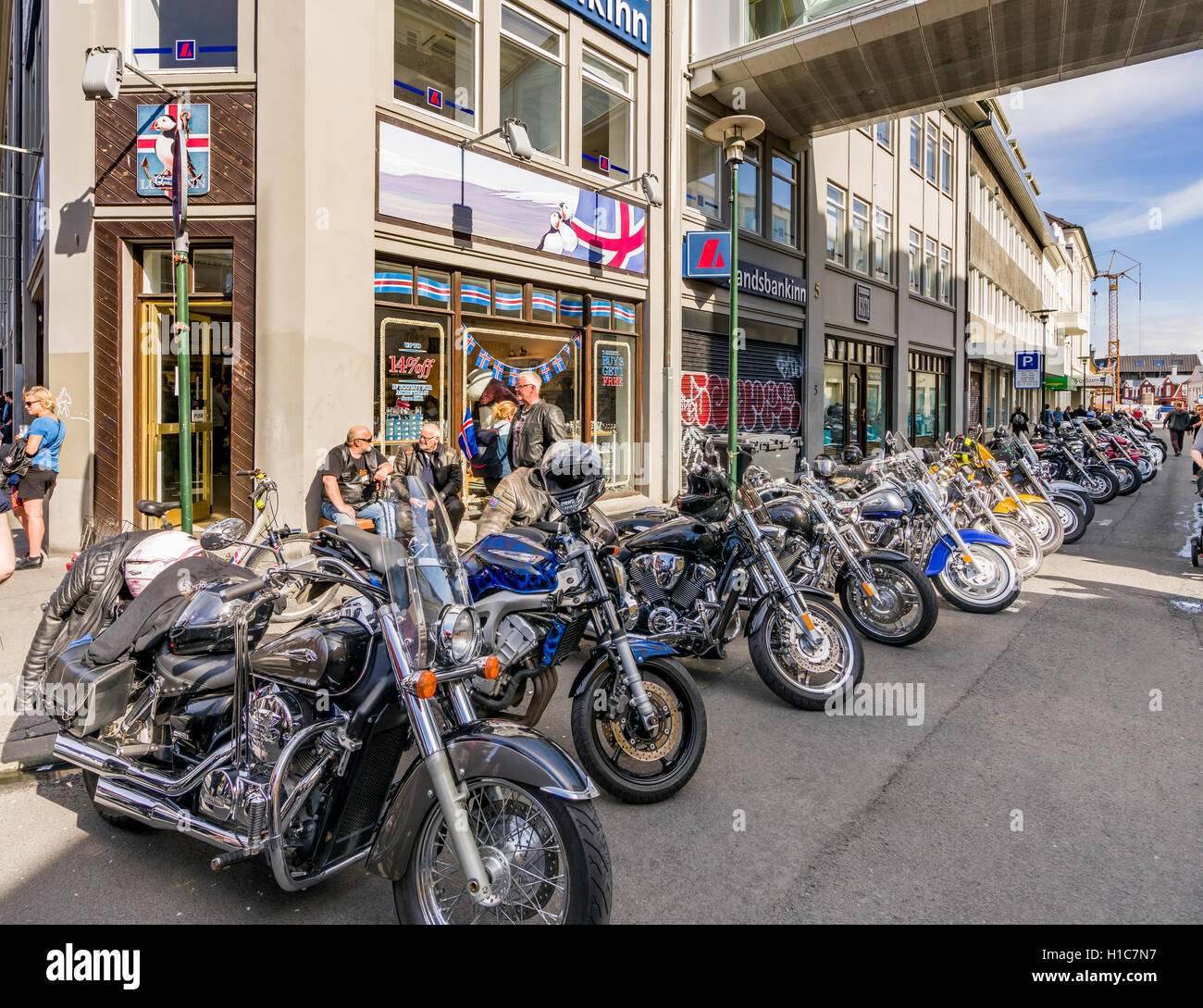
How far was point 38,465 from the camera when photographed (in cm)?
838

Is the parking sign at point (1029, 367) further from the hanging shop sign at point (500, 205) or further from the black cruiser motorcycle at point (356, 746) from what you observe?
the black cruiser motorcycle at point (356, 746)

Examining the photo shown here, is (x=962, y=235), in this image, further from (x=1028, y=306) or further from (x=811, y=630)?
(x=811, y=630)

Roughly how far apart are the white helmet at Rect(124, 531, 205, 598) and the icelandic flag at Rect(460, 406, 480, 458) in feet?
21.7

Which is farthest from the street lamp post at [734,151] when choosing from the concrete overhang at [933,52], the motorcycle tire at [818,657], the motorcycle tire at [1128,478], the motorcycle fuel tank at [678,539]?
the motorcycle tire at [1128,478]

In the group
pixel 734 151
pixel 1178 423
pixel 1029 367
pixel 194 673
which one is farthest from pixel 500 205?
pixel 1178 423

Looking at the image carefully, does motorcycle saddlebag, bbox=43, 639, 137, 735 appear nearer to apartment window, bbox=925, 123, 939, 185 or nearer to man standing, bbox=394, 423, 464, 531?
man standing, bbox=394, 423, 464, 531

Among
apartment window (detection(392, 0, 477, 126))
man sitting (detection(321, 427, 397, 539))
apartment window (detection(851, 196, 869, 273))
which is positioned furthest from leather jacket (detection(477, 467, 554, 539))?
apartment window (detection(851, 196, 869, 273))

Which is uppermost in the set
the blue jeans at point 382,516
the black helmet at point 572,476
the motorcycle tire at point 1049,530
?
the black helmet at point 572,476

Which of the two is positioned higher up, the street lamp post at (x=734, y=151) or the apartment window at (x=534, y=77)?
the apartment window at (x=534, y=77)

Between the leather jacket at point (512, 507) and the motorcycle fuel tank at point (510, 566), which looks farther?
the leather jacket at point (512, 507)

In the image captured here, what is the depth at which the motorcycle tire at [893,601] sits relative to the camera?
595 cm

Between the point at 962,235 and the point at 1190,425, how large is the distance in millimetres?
→ 9735

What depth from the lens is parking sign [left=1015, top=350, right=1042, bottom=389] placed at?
25047mm

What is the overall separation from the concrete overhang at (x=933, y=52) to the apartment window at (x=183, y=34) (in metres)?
8.13
